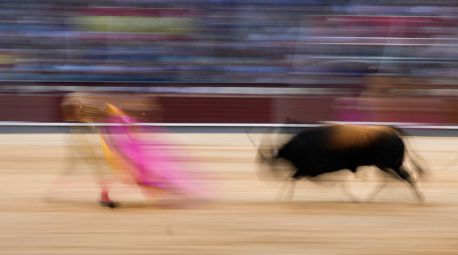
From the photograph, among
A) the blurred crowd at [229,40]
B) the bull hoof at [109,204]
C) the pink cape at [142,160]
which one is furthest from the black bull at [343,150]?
the blurred crowd at [229,40]

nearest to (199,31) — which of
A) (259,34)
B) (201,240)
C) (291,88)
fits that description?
(259,34)

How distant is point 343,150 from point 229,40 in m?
6.64

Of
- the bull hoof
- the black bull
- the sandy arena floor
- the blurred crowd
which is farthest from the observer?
the blurred crowd

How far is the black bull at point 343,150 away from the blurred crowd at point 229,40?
19.2 feet

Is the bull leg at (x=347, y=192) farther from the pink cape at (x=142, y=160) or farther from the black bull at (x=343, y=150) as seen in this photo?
the pink cape at (x=142, y=160)

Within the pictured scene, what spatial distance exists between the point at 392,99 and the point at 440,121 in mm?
730

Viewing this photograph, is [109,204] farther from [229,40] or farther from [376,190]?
[229,40]

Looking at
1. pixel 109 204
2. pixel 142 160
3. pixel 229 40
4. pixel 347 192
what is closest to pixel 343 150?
pixel 347 192

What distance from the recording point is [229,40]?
11.8 metres

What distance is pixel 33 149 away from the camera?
828cm

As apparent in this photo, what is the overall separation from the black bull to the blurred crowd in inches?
231

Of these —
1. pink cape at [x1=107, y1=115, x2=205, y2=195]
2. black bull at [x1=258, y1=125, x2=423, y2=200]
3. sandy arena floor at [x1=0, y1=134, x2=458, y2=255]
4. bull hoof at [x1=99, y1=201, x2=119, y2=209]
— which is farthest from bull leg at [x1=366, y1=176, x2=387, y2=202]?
bull hoof at [x1=99, y1=201, x2=119, y2=209]

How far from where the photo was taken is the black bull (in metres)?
5.36

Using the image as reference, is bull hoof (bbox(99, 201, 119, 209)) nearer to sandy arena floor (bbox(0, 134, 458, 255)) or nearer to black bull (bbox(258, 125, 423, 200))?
sandy arena floor (bbox(0, 134, 458, 255))
